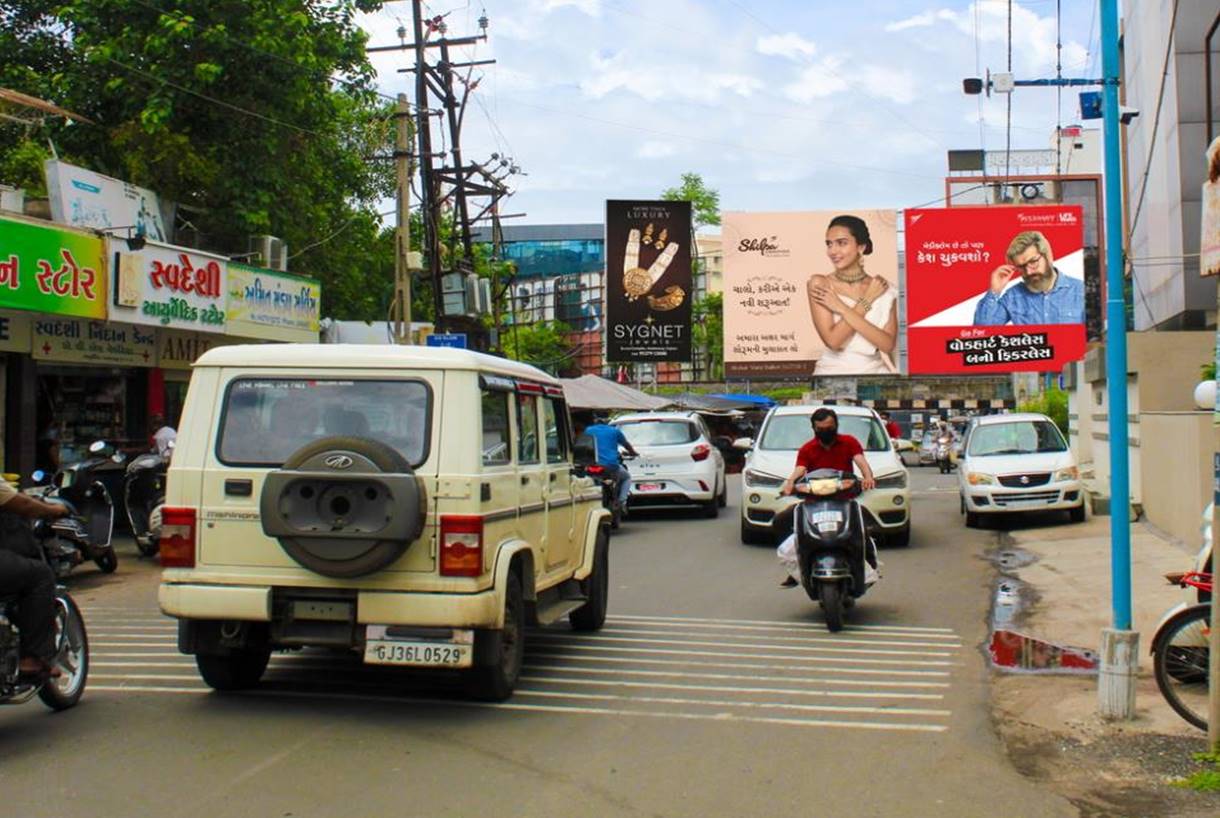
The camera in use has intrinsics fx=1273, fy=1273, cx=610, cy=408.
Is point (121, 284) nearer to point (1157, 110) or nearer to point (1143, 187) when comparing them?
point (1157, 110)

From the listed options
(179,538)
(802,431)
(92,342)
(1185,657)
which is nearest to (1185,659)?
(1185,657)

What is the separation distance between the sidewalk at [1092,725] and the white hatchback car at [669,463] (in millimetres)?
8080

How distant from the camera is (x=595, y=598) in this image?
962 cm

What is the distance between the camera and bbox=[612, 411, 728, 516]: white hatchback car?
791 inches

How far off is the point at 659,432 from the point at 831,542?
10.9 metres

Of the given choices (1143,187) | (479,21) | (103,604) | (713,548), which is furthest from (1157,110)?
(103,604)

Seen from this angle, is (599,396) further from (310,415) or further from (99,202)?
(310,415)

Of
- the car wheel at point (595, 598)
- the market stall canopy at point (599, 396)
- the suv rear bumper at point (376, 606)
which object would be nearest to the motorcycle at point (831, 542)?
the car wheel at point (595, 598)

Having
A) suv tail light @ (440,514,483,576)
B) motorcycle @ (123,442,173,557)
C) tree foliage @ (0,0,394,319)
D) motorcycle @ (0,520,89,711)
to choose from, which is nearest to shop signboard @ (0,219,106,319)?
motorcycle @ (123,442,173,557)

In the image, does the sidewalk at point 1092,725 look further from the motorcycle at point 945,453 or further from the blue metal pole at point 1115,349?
the motorcycle at point 945,453

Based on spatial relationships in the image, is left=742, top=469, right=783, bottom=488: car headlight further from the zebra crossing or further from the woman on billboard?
the woman on billboard

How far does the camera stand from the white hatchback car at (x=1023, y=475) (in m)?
17.8

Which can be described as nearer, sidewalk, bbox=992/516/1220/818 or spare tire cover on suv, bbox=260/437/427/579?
Answer: sidewalk, bbox=992/516/1220/818

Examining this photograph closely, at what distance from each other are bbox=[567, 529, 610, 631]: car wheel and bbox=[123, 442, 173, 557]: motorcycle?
705cm
